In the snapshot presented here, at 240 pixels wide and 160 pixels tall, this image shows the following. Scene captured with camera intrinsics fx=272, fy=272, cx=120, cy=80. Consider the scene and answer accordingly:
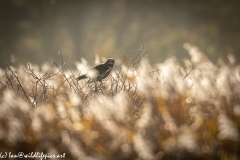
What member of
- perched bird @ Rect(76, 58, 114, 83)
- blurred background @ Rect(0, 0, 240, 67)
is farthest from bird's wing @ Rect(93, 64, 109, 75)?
blurred background @ Rect(0, 0, 240, 67)

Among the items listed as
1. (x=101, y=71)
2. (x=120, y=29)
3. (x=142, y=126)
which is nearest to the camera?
(x=142, y=126)

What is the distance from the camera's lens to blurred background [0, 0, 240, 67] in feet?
45.6

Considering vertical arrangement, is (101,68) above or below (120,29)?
below

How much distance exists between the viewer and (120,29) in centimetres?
1616

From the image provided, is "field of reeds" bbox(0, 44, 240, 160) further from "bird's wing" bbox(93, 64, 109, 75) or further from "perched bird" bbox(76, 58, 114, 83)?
"bird's wing" bbox(93, 64, 109, 75)

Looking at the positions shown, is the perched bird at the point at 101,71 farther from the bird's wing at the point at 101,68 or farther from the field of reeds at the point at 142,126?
the field of reeds at the point at 142,126

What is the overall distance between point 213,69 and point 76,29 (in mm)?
15972

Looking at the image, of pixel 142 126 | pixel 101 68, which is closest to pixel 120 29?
pixel 101 68

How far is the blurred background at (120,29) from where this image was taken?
1390 centimetres

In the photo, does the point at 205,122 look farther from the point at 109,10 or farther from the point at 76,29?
the point at 76,29

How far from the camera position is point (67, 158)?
1.92 meters

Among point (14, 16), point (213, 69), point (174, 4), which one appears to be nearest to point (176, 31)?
point (174, 4)

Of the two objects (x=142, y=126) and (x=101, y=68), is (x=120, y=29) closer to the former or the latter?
(x=101, y=68)

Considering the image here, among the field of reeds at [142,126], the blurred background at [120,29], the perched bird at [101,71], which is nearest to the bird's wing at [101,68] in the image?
the perched bird at [101,71]
